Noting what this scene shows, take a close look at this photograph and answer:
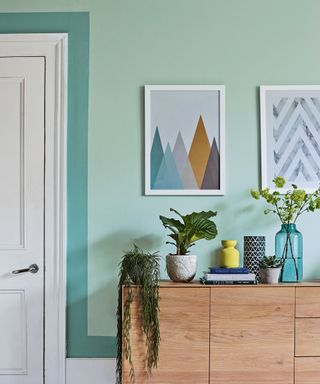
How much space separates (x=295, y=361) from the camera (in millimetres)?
2689

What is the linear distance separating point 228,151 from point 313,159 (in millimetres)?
496

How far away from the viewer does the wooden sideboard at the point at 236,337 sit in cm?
269

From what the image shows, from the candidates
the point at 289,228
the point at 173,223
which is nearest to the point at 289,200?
the point at 289,228

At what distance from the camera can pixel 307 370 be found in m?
2.69

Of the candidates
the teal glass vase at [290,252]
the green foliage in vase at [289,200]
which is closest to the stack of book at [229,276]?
the teal glass vase at [290,252]

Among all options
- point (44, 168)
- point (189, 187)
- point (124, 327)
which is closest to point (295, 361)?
point (124, 327)

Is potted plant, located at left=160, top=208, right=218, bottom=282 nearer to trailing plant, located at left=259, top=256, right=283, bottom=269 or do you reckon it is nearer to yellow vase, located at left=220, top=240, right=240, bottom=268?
yellow vase, located at left=220, top=240, right=240, bottom=268

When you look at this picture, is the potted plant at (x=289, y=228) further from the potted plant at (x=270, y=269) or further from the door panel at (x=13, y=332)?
the door panel at (x=13, y=332)

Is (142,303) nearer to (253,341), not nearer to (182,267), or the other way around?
(182,267)

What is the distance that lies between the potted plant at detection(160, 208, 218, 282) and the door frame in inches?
25.2

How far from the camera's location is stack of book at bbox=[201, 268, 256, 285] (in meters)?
2.74

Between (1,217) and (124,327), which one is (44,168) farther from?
(124,327)

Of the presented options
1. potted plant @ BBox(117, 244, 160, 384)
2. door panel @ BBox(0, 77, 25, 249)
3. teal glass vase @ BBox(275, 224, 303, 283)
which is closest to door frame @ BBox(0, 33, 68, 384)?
door panel @ BBox(0, 77, 25, 249)

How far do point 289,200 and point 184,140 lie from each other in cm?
70
